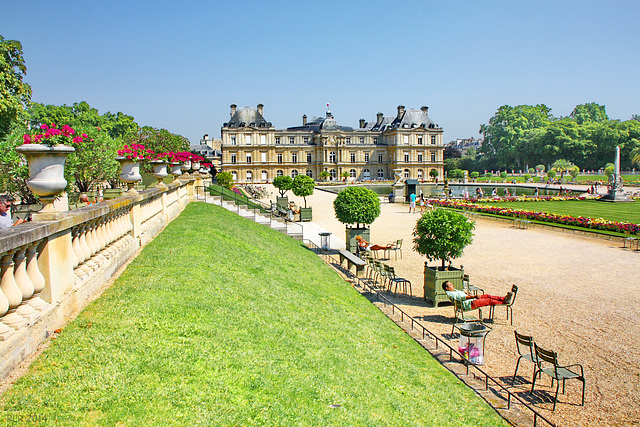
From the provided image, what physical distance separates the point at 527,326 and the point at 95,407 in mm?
8601

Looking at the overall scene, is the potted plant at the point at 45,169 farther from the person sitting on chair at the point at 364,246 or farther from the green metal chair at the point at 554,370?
Answer: the person sitting on chair at the point at 364,246

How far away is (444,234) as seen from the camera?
11.5m

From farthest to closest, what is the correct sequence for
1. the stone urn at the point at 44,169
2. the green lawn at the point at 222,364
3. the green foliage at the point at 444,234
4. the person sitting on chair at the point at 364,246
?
the person sitting on chair at the point at 364,246
the green foliage at the point at 444,234
the stone urn at the point at 44,169
the green lawn at the point at 222,364

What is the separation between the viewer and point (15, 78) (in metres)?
27.7

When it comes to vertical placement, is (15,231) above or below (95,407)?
above

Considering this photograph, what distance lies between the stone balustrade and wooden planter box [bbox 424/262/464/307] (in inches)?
278

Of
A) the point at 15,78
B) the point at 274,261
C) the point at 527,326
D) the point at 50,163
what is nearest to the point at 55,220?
the point at 50,163

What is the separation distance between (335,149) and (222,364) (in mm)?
78299

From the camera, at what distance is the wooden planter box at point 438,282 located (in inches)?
443

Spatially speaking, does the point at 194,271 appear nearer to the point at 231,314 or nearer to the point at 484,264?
the point at 231,314

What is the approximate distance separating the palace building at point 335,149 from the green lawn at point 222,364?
70.0 metres

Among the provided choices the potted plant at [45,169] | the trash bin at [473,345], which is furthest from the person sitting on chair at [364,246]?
the potted plant at [45,169]

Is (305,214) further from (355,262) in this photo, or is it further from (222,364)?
(222,364)

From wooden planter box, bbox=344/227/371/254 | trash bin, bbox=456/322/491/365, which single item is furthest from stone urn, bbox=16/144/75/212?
wooden planter box, bbox=344/227/371/254
